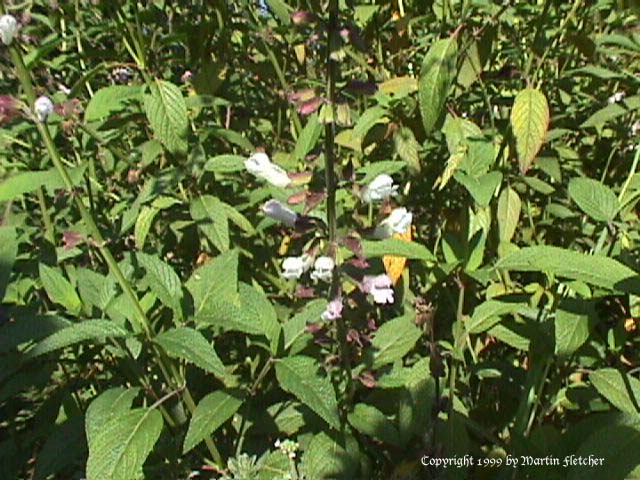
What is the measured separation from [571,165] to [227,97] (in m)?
1.34

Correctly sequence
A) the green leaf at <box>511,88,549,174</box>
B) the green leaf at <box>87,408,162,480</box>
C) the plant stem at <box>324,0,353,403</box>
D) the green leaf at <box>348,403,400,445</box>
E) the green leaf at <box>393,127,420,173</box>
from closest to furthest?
the plant stem at <box>324,0,353,403</box> < the green leaf at <box>87,408,162,480</box> < the green leaf at <box>348,403,400,445</box> < the green leaf at <box>511,88,549,174</box> < the green leaf at <box>393,127,420,173</box>

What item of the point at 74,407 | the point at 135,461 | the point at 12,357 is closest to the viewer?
the point at 135,461

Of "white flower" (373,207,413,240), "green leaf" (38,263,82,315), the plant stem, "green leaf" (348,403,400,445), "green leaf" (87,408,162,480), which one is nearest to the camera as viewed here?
the plant stem

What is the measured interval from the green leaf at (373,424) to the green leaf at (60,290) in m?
0.80

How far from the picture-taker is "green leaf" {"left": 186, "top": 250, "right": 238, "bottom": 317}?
1.82 meters

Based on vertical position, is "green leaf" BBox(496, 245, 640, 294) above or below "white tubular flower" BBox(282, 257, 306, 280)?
below

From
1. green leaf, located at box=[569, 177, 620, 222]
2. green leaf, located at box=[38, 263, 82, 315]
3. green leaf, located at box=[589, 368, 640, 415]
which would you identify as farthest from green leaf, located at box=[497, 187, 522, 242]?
green leaf, located at box=[38, 263, 82, 315]

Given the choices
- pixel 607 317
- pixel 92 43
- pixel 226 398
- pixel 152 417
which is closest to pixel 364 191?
pixel 226 398

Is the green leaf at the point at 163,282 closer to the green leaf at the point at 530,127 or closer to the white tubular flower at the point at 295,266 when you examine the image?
the white tubular flower at the point at 295,266

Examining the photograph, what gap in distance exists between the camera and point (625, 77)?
2.18 meters

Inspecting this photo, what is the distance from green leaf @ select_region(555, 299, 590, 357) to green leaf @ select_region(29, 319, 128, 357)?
3.17ft

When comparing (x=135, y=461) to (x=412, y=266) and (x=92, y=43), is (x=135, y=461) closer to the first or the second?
(x=412, y=266)

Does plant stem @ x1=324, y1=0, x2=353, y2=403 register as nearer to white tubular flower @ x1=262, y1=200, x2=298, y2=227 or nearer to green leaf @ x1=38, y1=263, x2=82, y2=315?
white tubular flower @ x1=262, y1=200, x2=298, y2=227

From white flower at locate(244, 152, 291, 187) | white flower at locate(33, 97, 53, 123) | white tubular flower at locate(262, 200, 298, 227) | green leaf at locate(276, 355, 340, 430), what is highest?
white flower at locate(33, 97, 53, 123)
